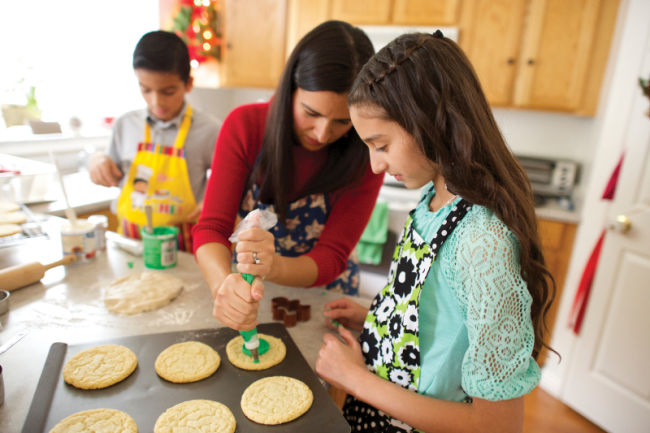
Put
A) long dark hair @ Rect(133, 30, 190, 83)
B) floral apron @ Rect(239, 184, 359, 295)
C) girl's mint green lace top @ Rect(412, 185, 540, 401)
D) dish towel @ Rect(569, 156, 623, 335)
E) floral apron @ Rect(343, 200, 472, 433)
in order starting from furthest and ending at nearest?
1. dish towel @ Rect(569, 156, 623, 335)
2. long dark hair @ Rect(133, 30, 190, 83)
3. floral apron @ Rect(239, 184, 359, 295)
4. floral apron @ Rect(343, 200, 472, 433)
5. girl's mint green lace top @ Rect(412, 185, 540, 401)

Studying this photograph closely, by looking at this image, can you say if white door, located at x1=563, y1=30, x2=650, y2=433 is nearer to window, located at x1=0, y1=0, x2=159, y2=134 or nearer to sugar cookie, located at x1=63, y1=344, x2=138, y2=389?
sugar cookie, located at x1=63, y1=344, x2=138, y2=389

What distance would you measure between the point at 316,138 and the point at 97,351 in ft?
2.23

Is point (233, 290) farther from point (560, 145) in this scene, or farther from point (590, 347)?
point (560, 145)

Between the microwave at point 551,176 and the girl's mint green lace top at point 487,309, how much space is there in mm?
2220

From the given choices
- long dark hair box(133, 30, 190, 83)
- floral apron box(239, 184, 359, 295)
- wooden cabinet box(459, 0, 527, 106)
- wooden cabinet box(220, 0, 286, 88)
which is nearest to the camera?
floral apron box(239, 184, 359, 295)

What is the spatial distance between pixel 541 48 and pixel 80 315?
→ 273 cm

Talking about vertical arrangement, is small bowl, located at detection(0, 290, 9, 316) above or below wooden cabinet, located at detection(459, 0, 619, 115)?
below

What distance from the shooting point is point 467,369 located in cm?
63

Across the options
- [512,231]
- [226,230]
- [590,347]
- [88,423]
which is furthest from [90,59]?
[590,347]

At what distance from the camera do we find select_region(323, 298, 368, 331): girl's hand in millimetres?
980

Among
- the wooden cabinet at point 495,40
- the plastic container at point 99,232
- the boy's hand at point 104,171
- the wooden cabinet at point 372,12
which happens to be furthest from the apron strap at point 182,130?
the wooden cabinet at point 495,40

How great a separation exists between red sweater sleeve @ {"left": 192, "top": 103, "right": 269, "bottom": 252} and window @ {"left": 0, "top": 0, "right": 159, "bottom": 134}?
2024 mm

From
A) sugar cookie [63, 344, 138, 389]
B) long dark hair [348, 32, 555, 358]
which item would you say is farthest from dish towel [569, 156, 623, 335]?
sugar cookie [63, 344, 138, 389]

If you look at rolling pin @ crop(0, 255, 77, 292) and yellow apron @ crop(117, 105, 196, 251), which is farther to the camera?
yellow apron @ crop(117, 105, 196, 251)
